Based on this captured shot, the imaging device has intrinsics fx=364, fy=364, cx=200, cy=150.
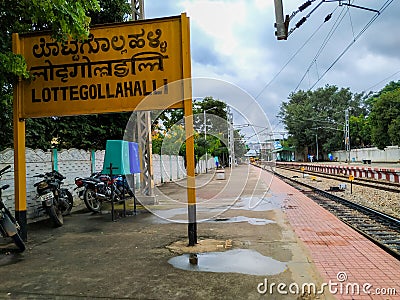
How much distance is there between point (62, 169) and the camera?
32.9ft

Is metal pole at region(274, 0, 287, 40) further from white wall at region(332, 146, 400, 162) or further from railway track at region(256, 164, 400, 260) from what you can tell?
white wall at region(332, 146, 400, 162)

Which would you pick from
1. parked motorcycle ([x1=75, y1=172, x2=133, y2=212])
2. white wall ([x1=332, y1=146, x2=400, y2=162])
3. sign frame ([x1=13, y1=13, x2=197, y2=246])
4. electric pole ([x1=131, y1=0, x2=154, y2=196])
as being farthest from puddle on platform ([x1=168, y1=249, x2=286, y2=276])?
white wall ([x1=332, y1=146, x2=400, y2=162])

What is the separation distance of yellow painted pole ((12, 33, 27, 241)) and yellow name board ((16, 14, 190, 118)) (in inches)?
3.0

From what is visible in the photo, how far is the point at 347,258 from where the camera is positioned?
16.3 ft

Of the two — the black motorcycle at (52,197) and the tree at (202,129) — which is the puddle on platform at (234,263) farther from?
the tree at (202,129)

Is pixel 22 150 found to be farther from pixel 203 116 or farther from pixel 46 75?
pixel 203 116

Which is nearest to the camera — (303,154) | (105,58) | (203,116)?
(105,58)

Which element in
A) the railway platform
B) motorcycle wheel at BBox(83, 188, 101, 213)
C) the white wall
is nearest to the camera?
the railway platform

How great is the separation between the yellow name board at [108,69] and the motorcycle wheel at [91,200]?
341cm

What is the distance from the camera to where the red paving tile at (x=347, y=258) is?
3.95 metres

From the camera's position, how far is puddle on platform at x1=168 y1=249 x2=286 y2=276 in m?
4.35

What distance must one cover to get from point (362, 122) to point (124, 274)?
64.5m

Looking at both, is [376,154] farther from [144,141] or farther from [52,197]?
[52,197]

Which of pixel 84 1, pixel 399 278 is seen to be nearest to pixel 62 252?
pixel 84 1
